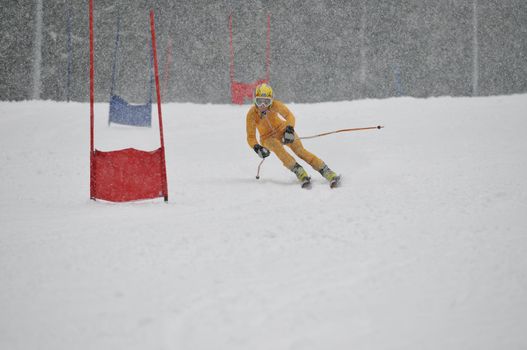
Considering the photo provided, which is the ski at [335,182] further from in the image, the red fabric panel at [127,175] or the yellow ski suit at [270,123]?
the red fabric panel at [127,175]

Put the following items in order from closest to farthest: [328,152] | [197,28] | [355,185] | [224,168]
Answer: [355,185], [224,168], [328,152], [197,28]

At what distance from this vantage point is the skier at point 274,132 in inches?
249

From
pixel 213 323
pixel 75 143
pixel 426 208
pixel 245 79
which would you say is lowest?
pixel 213 323

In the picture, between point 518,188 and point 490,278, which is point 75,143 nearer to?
point 518,188

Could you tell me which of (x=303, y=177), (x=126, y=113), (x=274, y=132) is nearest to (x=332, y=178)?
(x=303, y=177)

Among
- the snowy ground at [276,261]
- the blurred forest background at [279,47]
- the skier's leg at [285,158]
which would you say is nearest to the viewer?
the snowy ground at [276,261]

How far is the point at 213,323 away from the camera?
2416 mm

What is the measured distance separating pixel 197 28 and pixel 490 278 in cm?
2232

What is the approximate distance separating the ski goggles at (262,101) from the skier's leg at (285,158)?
1.54 feet

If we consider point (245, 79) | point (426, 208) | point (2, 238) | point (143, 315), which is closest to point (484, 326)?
point (143, 315)

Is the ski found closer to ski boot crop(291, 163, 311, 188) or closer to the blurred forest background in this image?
ski boot crop(291, 163, 311, 188)

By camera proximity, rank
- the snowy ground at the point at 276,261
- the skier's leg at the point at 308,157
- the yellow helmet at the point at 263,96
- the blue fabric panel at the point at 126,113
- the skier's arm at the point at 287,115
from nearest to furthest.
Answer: the snowy ground at the point at 276,261 → the skier's leg at the point at 308,157 → the yellow helmet at the point at 263,96 → the skier's arm at the point at 287,115 → the blue fabric panel at the point at 126,113

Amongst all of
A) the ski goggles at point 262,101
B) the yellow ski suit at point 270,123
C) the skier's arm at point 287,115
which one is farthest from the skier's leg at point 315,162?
the ski goggles at point 262,101

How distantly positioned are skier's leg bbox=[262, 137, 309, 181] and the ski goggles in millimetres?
468
